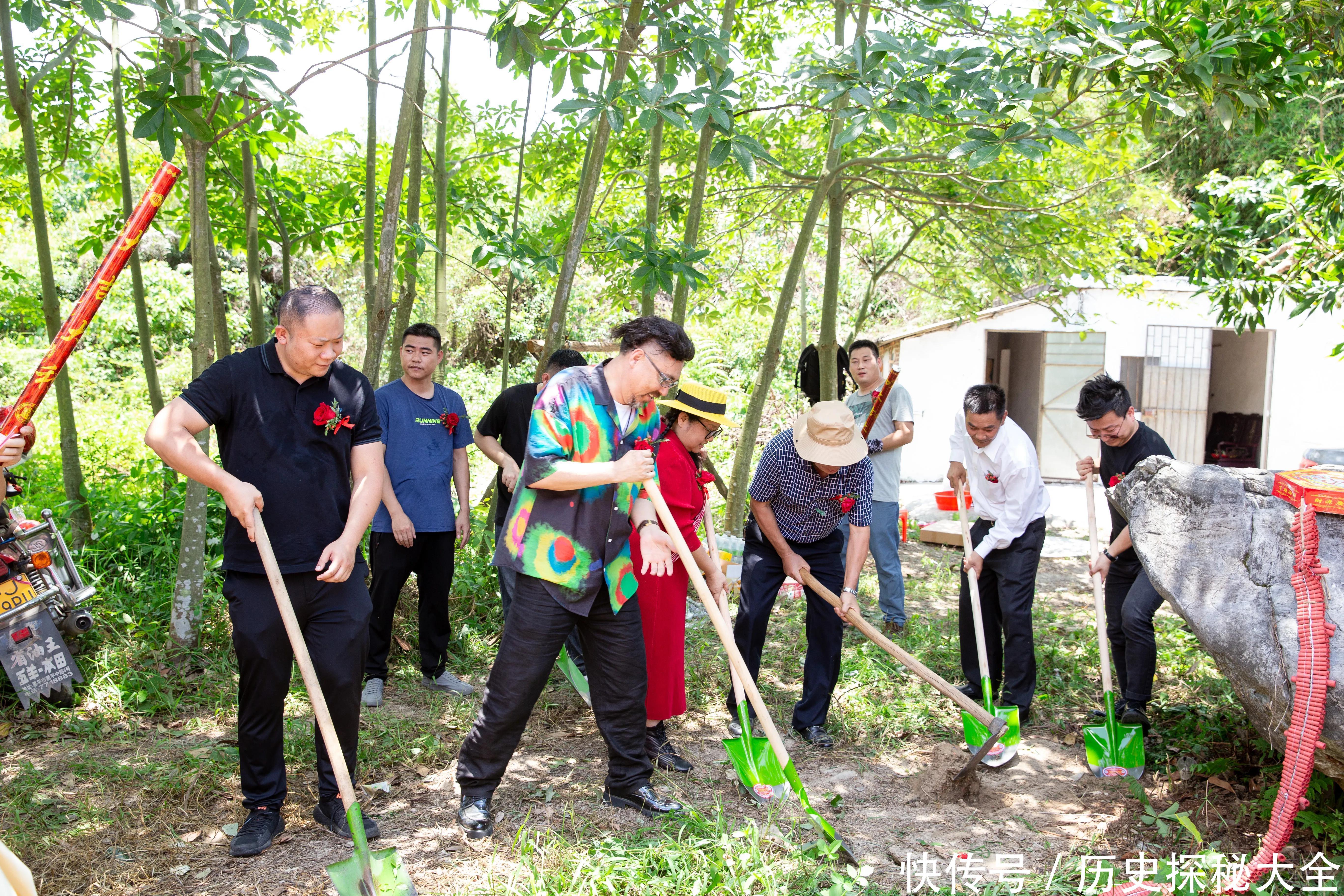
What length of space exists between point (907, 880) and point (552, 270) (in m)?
3.46

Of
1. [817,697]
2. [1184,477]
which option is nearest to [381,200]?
[817,697]

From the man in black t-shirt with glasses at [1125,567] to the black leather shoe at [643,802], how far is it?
230 centimetres

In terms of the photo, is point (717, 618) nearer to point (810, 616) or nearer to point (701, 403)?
point (701, 403)

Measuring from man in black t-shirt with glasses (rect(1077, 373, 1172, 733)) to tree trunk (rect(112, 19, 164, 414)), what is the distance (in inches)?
199

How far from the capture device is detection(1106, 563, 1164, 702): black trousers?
166 inches

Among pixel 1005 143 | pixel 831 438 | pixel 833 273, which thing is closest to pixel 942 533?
pixel 833 273

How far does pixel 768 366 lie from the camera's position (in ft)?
24.3

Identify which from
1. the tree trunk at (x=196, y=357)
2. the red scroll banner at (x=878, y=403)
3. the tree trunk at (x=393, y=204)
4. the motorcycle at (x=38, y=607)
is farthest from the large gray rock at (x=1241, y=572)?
the motorcycle at (x=38, y=607)

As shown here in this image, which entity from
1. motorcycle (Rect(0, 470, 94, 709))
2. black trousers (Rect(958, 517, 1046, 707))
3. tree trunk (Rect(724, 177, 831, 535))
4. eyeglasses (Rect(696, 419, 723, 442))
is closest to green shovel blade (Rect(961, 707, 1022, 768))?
black trousers (Rect(958, 517, 1046, 707))

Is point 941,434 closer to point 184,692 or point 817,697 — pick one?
point 817,697

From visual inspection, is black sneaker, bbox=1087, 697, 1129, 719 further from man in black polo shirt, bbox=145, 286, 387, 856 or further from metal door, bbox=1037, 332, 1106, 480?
metal door, bbox=1037, 332, 1106, 480

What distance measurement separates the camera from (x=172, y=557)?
5.36 meters

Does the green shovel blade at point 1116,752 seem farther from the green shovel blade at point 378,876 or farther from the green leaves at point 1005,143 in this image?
the green shovel blade at point 378,876

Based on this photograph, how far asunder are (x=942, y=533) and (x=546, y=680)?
6.55 metres
